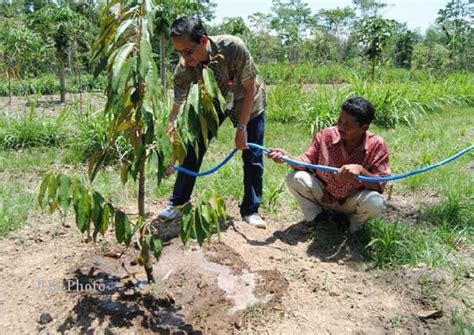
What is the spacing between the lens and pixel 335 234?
10.3 feet

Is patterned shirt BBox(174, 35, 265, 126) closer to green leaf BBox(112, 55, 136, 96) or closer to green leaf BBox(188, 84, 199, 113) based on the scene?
green leaf BBox(188, 84, 199, 113)

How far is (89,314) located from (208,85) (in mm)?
1268

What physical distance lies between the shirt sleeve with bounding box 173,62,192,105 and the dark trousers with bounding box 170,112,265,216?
0.30 m

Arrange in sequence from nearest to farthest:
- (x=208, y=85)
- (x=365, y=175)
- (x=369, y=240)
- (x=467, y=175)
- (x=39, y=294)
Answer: (x=208, y=85) < (x=39, y=294) < (x=365, y=175) < (x=369, y=240) < (x=467, y=175)

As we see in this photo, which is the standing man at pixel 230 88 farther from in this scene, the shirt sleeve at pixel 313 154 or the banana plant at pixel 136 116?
the banana plant at pixel 136 116

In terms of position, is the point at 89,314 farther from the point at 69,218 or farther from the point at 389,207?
the point at 389,207

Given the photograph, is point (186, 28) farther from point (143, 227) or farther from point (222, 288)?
point (222, 288)

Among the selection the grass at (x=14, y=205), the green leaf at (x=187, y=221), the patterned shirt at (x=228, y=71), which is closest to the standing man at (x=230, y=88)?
the patterned shirt at (x=228, y=71)

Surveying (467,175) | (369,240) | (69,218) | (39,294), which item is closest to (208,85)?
(39,294)

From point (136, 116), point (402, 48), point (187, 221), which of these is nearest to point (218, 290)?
point (187, 221)

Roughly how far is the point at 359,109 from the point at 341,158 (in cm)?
36

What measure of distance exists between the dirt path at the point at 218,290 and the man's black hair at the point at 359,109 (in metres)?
0.80

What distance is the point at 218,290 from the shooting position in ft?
8.26

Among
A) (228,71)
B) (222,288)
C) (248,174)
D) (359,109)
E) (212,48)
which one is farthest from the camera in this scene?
(248,174)
